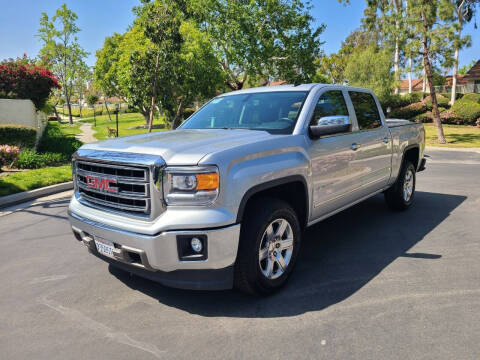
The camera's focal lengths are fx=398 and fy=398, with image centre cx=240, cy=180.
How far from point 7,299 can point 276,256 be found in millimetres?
2549

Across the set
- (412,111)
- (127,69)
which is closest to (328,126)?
(127,69)

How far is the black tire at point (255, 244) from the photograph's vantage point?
10.6 ft

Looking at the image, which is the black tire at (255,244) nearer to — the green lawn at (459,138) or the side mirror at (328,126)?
Answer: the side mirror at (328,126)

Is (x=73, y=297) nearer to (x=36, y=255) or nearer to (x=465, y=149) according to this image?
(x=36, y=255)

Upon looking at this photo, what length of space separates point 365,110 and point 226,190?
3.03m

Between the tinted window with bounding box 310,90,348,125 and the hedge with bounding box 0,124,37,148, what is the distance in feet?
35.0

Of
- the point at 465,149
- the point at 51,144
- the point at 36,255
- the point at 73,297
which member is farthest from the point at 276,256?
the point at 465,149

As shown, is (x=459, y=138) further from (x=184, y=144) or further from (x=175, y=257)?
(x=175, y=257)

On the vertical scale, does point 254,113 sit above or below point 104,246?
above

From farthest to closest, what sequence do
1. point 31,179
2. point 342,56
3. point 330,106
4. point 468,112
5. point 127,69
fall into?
point 342,56 → point 468,112 → point 127,69 → point 31,179 → point 330,106

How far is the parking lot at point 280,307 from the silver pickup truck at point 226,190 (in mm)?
371

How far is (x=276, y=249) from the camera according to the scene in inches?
141

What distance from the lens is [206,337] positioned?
2.98 metres

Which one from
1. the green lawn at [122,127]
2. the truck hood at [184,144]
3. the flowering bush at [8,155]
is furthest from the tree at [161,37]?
the truck hood at [184,144]
